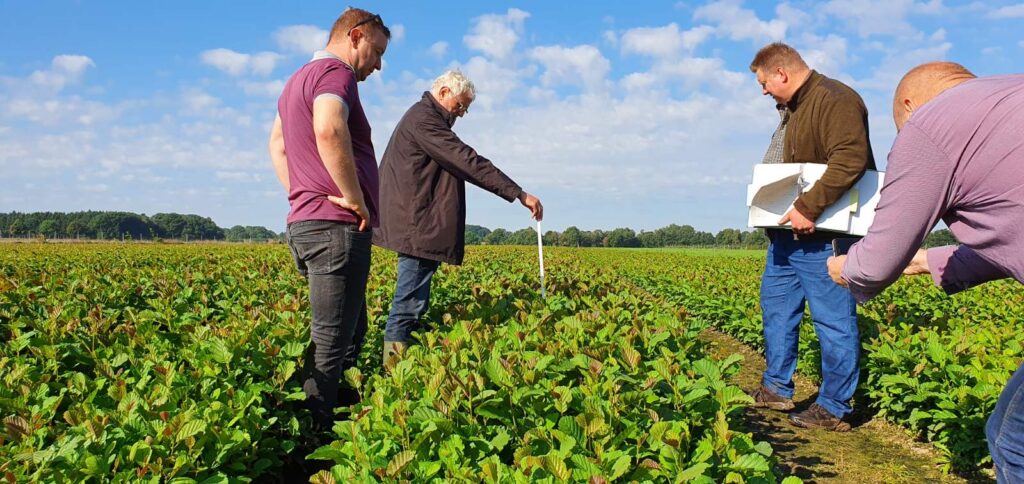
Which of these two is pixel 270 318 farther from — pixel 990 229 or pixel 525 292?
pixel 990 229

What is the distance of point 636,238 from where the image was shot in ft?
338

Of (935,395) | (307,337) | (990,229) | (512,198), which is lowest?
(935,395)

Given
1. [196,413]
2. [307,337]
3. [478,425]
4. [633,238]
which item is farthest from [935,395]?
[633,238]

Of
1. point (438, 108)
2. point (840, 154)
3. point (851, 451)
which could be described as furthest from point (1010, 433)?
point (438, 108)

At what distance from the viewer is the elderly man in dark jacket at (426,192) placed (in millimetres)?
4203

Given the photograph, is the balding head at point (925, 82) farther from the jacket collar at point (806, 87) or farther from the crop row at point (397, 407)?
the jacket collar at point (806, 87)

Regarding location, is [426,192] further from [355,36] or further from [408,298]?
[355,36]

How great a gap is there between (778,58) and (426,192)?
2.52 metres

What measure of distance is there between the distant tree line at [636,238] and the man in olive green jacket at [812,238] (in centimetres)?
7086

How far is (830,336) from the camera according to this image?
409cm

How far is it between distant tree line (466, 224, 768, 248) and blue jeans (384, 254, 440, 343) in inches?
2799

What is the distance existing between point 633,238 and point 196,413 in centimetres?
10129

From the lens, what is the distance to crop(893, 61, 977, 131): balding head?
6.33 feet

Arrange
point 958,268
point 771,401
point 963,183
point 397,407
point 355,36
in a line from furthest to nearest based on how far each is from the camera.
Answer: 1. point 771,401
2. point 355,36
3. point 397,407
4. point 958,268
5. point 963,183
